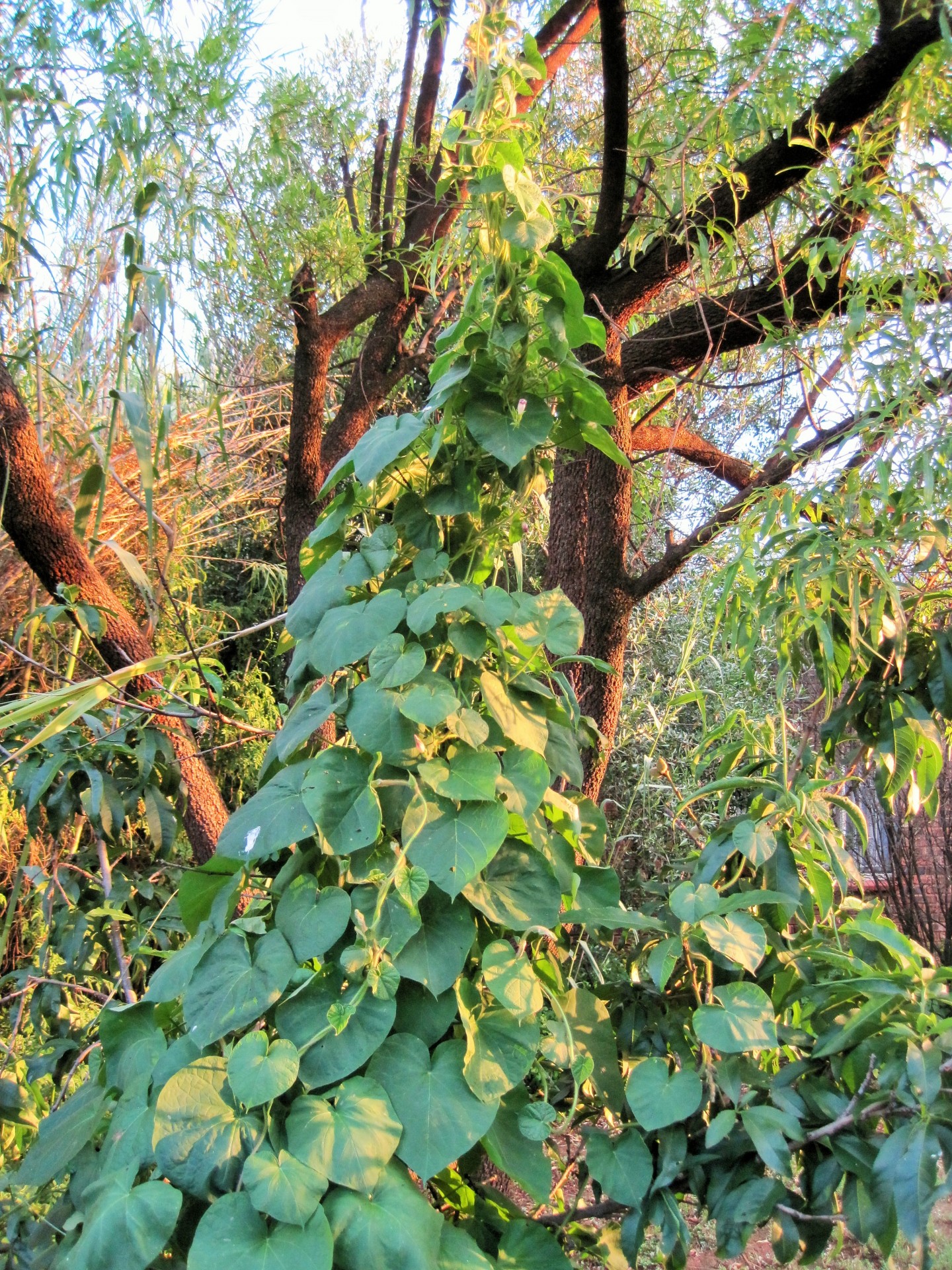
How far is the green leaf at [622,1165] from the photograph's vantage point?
0.72 m

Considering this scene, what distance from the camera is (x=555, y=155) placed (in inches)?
89.9

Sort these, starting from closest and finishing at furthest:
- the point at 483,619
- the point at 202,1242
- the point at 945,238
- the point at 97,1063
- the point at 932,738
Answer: the point at 202,1242
the point at 483,619
the point at 97,1063
the point at 932,738
the point at 945,238

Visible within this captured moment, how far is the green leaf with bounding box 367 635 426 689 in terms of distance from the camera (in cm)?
66

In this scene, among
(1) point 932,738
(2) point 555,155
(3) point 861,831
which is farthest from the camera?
(2) point 555,155

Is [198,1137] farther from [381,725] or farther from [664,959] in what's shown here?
[664,959]

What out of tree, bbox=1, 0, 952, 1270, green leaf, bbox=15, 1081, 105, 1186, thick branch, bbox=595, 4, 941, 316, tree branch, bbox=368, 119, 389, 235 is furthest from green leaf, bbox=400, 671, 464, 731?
tree branch, bbox=368, 119, 389, 235

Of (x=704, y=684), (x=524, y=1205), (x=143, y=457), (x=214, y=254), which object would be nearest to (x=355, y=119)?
(x=214, y=254)

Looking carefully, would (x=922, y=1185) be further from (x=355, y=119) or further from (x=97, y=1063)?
(x=355, y=119)

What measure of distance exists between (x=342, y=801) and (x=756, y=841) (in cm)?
46

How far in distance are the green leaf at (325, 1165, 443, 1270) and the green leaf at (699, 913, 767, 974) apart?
0.32 metres

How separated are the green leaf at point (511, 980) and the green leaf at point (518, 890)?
0.02 metres

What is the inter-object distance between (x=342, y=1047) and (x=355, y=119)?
93.2 inches

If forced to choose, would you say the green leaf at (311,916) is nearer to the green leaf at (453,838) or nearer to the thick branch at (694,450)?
the green leaf at (453,838)

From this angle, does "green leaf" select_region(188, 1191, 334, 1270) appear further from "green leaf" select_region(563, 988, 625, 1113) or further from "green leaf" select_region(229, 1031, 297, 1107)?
"green leaf" select_region(563, 988, 625, 1113)
